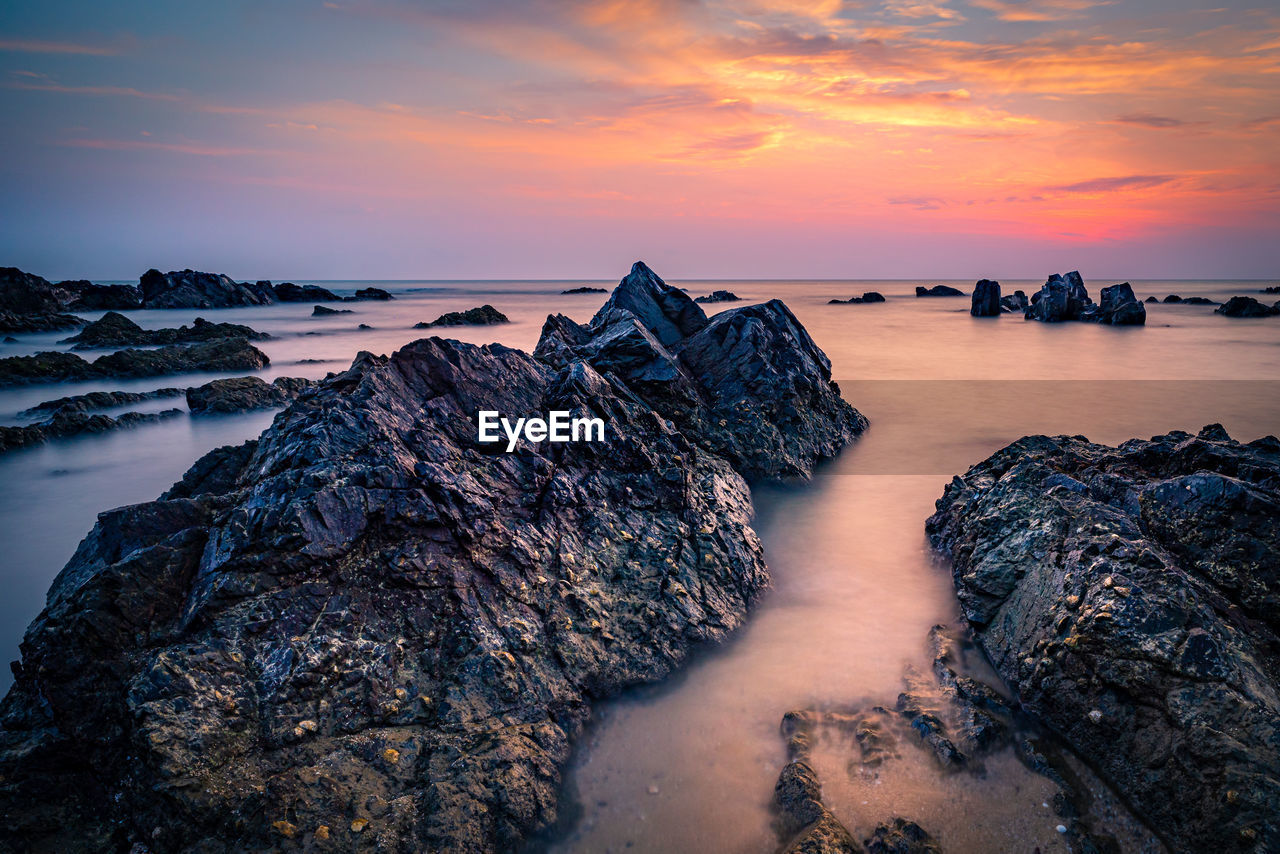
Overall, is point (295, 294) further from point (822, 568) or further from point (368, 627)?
point (368, 627)

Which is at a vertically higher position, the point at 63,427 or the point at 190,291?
the point at 190,291

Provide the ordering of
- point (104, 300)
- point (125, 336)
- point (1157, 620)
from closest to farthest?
point (1157, 620)
point (125, 336)
point (104, 300)

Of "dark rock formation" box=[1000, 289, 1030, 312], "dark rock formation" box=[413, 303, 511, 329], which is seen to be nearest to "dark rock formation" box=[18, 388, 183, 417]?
"dark rock formation" box=[413, 303, 511, 329]

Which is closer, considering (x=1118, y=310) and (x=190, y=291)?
(x=1118, y=310)

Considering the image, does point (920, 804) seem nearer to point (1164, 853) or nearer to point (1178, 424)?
point (1164, 853)

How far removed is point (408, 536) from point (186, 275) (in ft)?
203

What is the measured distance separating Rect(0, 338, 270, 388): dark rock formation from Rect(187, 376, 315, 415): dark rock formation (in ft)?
18.0

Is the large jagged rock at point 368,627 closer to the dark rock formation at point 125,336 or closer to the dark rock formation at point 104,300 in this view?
the dark rock formation at point 125,336

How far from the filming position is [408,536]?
172 inches

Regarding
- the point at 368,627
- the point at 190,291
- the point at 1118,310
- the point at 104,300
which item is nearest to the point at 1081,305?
the point at 1118,310

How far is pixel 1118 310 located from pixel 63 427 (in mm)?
45062

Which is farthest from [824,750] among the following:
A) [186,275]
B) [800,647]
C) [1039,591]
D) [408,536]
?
[186,275]

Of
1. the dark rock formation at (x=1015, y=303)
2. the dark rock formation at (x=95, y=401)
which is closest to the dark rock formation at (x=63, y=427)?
the dark rock formation at (x=95, y=401)

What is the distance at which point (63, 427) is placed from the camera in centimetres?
1137
